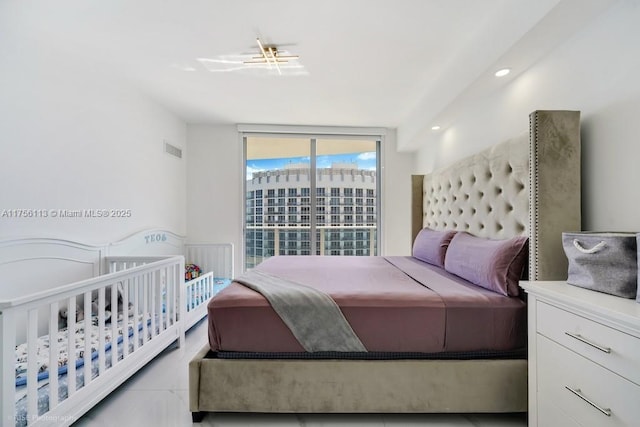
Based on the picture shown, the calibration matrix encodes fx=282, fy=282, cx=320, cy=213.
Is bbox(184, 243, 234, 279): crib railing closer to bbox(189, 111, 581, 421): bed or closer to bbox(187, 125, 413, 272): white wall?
bbox(187, 125, 413, 272): white wall

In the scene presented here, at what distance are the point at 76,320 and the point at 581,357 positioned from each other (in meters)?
2.82

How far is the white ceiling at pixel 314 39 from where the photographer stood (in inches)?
63.5

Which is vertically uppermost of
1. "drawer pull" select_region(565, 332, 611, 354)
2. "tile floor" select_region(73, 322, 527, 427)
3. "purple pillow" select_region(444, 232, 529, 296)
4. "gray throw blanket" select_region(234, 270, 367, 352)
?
"purple pillow" select_region(444, 232, 529, 296)

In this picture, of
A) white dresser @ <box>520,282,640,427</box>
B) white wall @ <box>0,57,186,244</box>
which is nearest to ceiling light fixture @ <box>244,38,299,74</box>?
white wall @ <box>0,57,186,244</box>

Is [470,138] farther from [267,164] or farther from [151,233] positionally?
[151,233]

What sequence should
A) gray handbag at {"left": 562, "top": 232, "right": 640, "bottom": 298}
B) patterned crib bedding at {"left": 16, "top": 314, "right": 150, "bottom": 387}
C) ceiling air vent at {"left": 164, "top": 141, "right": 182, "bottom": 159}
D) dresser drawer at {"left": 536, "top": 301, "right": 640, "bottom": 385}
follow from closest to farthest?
dresser drawer at {"left": 536, "top": 301, "right": 640, "bottom": 385}
gray handbag at {"left": 562, "top": 232, "right": 640, "bottom": 298}
patterned crib bedding at {"left": 16, "top": 314, "right": 150, "bottom": 387}
ceiling air vent at {"left": 164, "top": 141, "right": 182, "bottom": 159}

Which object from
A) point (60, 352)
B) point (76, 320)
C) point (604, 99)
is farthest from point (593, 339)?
point (76, 320)

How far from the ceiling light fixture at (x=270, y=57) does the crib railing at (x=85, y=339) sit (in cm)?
170

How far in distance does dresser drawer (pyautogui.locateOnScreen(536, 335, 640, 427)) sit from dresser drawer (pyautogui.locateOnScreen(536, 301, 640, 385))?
26mm

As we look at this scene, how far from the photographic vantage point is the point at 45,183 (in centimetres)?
193

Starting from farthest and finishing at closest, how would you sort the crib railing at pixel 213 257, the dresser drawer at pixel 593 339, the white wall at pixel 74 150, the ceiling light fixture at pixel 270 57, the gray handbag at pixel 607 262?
the crib railing at pixel 213 257
the ceiling light fixture at pixel 270 57
the white wall at pixel 74 150
the gray handbag at pixel 607 262
the dresser drawer at pixel 593 339

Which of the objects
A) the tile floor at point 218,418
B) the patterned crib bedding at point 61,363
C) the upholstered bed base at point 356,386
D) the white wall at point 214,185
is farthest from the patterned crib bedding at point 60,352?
the white wall at point 214,185

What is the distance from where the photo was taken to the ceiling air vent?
10.8 ft

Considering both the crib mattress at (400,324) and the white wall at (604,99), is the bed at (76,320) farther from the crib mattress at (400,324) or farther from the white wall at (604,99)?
the white wall at (604,99)
